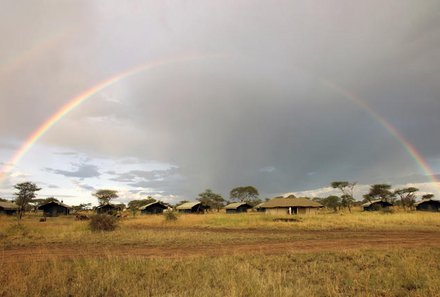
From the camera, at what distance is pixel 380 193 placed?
334 feet

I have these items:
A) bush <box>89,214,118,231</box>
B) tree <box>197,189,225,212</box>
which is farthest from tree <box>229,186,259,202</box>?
bush <box>89,214,118,231</box>

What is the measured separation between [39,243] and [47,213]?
2742 inches

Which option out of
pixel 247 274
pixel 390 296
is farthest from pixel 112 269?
pixel 390 296

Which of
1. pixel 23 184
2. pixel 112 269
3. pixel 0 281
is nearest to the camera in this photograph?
pixel 0 281

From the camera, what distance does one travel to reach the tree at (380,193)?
101m

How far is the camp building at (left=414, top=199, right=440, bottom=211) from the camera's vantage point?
88225mm

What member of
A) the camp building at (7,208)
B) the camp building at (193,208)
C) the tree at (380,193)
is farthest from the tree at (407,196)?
the camp building at (7,208)

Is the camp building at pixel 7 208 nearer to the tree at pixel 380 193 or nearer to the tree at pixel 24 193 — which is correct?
the tree at pixel 24 193

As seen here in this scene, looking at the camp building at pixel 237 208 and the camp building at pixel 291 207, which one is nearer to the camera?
the camp building at pixel 291 207

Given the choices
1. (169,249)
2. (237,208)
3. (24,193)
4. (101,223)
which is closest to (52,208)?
(24,193)

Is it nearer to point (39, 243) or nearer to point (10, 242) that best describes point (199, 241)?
point (39, 243)

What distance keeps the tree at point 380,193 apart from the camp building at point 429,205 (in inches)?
458

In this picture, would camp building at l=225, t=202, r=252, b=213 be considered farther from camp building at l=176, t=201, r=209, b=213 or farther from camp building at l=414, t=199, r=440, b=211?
camp building at l=414, t=199, r=440, b=211

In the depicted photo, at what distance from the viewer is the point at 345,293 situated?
27.9 feet
